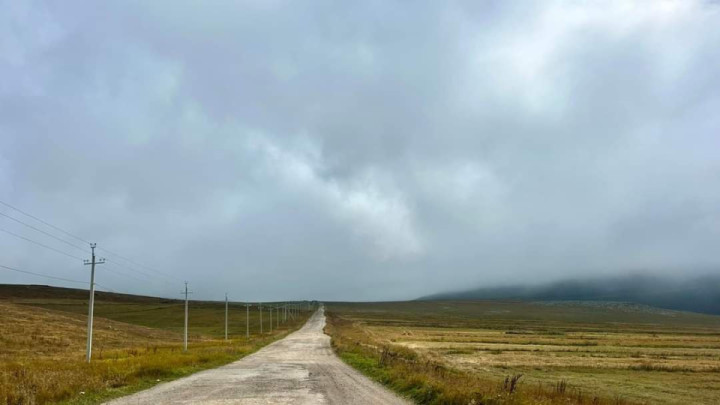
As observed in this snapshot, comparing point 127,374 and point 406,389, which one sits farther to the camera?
point 127,374

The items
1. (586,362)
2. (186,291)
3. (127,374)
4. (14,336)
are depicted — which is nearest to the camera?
(127,374)

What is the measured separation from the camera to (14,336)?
50875mm

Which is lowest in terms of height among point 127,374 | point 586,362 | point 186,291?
point 586,362

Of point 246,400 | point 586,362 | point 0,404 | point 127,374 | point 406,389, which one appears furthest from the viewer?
point 586,362

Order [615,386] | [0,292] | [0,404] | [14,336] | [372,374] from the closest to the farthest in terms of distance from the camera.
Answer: [0,404], [372,374], [615,386], [14,336], [0,292]

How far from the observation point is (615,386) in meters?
30.9

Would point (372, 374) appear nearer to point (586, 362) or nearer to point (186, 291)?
point (586, 362)

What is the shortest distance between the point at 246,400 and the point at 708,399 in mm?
23999

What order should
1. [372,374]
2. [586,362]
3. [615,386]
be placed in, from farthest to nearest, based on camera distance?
[586,362] < [615,386] < [372,374]

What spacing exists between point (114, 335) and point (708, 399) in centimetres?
6409

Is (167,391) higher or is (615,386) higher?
(167,391)

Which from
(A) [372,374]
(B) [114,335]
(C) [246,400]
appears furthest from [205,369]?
(B) [114,335]

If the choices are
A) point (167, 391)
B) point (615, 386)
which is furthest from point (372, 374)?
point (615, 386)

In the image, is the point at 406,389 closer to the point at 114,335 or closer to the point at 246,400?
the point at 246,400
